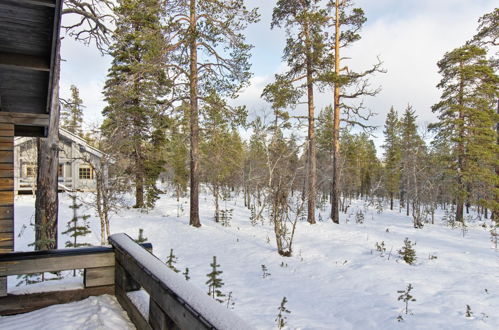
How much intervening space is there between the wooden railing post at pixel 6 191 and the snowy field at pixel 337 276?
2108 millimetres

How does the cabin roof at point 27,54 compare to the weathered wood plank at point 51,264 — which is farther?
the weathered wood plank at point 51,264

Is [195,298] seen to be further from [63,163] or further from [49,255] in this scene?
[63,163]

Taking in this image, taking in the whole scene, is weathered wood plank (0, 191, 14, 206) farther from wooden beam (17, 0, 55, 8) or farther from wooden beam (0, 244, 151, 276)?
wooden beam (17, 0, 55, 8)

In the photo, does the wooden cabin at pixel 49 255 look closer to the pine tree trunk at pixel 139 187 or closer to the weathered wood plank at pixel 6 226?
A: the weathered wood plank at pixel 6 226

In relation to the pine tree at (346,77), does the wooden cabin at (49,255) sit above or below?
below

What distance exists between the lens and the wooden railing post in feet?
15.5

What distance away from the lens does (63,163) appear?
27.7m

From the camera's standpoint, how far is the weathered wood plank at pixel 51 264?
10.4 ft

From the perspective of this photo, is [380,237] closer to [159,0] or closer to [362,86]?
[362,86]

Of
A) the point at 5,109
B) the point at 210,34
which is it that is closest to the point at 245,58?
the point at 210,34

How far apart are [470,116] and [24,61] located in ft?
78.5

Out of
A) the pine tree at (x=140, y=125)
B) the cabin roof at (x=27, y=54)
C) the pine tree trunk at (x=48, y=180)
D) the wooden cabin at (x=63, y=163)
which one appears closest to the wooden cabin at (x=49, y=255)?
the cabin roof at (x=27, y=54)

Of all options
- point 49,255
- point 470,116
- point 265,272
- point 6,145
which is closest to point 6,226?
point 6,145

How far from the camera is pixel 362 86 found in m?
15.6
